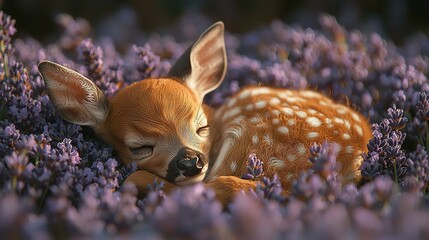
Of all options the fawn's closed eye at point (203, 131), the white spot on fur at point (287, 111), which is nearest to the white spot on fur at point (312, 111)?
the white spot on fur at point (287, 111)

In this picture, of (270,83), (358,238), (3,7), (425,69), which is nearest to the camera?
(358,238)

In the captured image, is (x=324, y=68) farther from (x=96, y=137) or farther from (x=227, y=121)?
(x=96, y=137)

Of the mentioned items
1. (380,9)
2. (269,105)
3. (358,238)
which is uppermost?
(358,238)

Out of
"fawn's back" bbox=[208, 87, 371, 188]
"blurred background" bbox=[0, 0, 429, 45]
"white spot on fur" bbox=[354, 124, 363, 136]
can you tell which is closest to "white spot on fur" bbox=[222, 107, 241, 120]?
"fawn's back" bbox=[208, 87, 371, 188]

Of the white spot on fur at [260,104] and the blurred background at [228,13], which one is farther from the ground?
the white spot on fur at [260,104]

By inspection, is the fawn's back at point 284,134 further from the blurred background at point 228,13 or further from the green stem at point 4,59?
the blurred background at point 228,13

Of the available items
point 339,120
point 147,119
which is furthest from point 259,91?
point 147,119

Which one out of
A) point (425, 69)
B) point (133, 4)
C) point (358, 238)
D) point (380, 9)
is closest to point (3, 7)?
point (133, 4)

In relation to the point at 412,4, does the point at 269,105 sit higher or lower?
higher

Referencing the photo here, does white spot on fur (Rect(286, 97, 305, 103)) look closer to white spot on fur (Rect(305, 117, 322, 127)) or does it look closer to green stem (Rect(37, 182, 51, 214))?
white spot on fur (Rect(305, 117, 322, 127))

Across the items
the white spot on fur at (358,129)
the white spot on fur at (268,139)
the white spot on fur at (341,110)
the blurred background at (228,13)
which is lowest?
the blurred background at (228,13)
